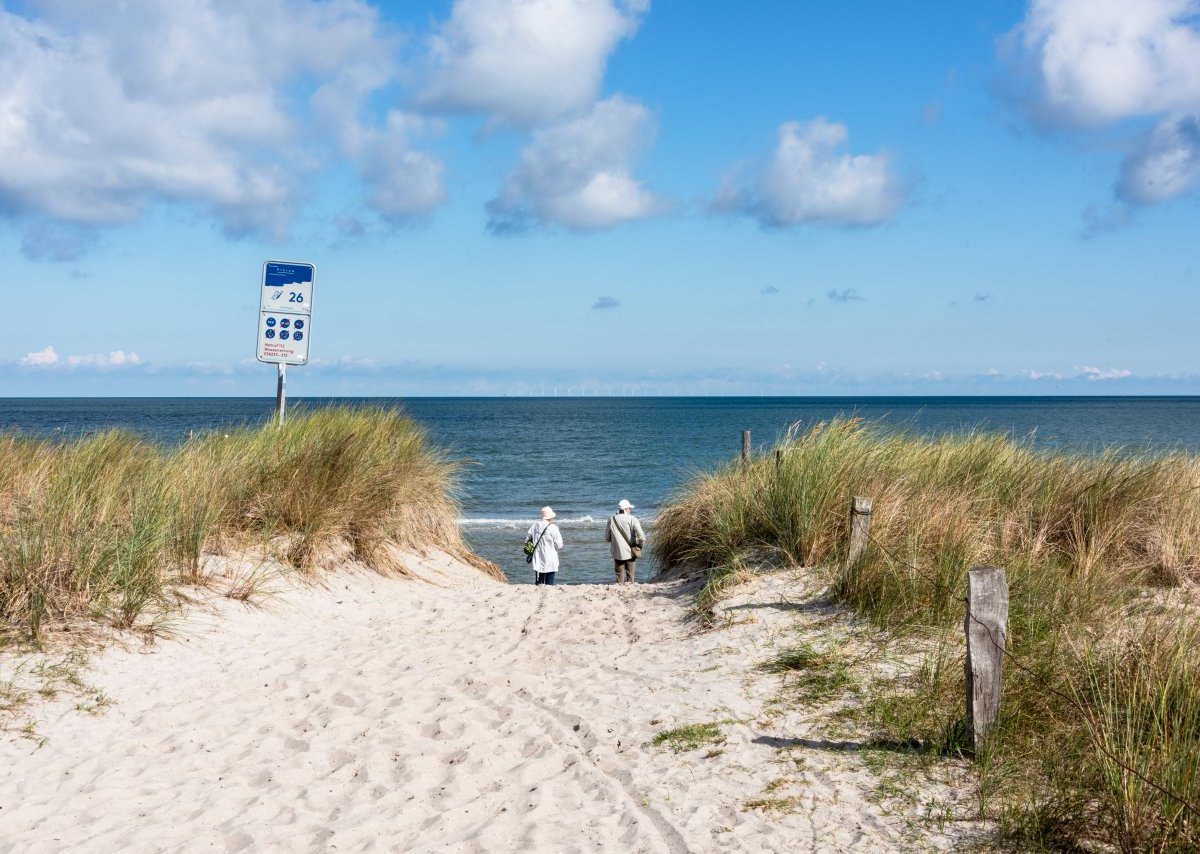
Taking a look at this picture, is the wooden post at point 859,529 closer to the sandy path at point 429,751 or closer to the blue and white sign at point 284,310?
the sandy path at point 429,751

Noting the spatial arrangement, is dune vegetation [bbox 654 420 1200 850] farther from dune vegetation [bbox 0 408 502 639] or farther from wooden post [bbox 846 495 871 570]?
dune vegetation [bbox 0 408 502 639]

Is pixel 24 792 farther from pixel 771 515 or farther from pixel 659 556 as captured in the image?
pixel 659 556

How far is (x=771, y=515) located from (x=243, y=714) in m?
5.76

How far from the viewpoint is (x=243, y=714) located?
20.7 ft

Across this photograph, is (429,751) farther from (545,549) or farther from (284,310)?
(284,310)

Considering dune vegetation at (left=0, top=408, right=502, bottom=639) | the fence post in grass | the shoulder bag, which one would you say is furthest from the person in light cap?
the fence post in grass

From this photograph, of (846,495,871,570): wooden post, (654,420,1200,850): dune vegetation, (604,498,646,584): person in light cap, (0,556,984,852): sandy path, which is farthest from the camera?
(604,498,646,584): person in light cap

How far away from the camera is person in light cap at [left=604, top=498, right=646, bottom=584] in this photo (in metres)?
13.8

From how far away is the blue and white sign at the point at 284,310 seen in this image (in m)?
13.3

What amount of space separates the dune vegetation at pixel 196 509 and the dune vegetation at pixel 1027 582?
4099 mm

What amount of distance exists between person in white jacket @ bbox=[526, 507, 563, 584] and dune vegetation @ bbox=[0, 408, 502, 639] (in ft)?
2.74

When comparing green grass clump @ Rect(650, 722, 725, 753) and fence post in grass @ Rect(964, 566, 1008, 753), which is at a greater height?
fence post in grass @ Rect(964, 566, 1008, 753)

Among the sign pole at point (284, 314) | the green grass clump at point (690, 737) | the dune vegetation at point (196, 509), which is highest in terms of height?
the sign pole at point (284, 314)

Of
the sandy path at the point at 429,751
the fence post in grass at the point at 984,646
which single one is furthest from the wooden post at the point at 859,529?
the fence post in grass at the point at 984,646
